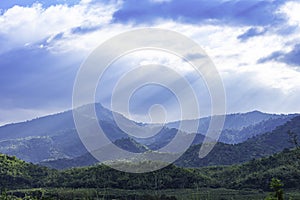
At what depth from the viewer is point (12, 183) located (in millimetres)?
155125

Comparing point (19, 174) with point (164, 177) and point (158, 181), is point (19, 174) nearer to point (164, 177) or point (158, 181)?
point (158, 181)

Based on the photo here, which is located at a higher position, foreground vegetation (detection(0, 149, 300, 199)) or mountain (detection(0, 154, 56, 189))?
mountain (detection(0, 154, 56, 189))

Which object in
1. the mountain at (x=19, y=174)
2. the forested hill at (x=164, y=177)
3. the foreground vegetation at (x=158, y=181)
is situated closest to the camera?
the foreground vegetation at (x=158, y=181)

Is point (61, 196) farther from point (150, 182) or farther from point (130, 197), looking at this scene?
point (150, 182)

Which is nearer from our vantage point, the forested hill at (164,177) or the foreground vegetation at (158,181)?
the foreground vegetation at (158,181)

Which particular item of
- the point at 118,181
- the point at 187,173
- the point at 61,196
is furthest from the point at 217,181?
the point at 61,196

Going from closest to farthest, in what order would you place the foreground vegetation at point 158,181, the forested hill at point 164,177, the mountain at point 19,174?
the foreground vegetation at point 158,181 → the forested hill at point 164,177 → the mountain at point 19,174

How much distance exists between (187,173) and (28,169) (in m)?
66.7

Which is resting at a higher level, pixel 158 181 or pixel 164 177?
pixel 164 177

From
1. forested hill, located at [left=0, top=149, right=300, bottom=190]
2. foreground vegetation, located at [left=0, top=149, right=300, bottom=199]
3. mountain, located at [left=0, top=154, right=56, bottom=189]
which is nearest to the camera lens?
foreground vegetation, located at [left=0, top=149, right=300, bottom=199]

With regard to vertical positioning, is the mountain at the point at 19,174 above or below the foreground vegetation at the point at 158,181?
above

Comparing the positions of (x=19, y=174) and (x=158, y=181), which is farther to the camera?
(x=19, y=174)

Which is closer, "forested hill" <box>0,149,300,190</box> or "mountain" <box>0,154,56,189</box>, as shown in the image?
"forested hill" <box>0,149,300,190</box>

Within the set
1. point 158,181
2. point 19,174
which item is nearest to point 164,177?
point 158,181
